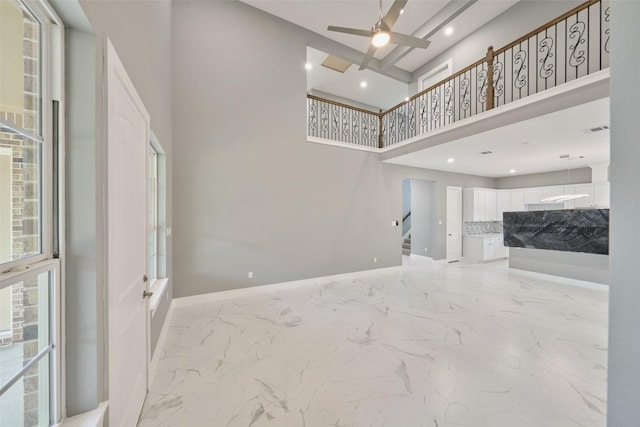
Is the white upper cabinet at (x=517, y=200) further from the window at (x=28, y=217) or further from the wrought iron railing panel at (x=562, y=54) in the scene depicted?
the window at (x=28, y=217)

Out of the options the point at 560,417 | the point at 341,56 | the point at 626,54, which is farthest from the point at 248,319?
the point at 341,56

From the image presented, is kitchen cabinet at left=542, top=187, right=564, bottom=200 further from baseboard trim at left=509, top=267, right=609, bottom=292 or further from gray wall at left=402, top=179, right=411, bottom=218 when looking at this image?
gray wall at left=402, top=179, right=411, bottom=218

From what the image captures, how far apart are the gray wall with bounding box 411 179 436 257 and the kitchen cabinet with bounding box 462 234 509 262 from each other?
50.3 inches

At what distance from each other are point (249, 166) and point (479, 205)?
733 cm

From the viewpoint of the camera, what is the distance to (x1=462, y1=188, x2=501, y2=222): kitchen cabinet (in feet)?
25.8

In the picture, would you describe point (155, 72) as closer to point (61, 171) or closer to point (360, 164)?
point (61, 171)

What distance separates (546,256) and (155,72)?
7695mm

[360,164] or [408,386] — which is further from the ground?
[360,164]

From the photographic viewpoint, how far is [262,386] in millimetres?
2119

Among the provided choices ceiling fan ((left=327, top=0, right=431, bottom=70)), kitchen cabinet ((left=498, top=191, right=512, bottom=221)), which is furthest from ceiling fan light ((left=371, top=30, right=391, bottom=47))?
kitchen cabinet ((left=498, top=191, right=512, bottom=221))

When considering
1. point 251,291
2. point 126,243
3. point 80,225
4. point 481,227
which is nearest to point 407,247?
point 481,227

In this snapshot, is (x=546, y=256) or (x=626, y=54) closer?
(x=626, y=54)

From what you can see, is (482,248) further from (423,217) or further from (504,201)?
(504,201)

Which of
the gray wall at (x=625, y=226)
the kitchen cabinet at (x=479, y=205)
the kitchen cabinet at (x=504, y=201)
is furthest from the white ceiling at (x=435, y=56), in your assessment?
the gray wall at (x=625, y=226)
